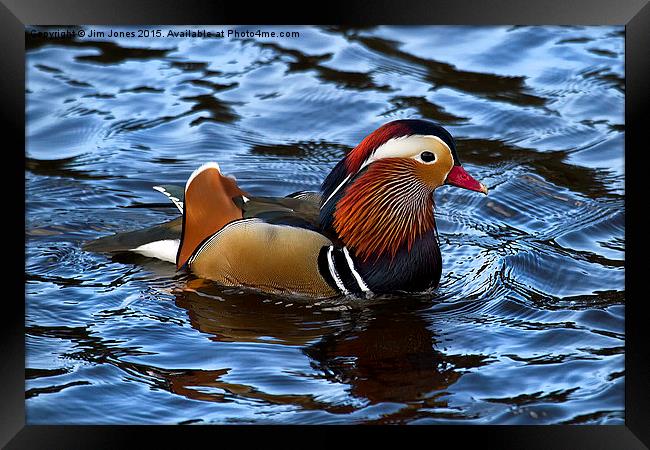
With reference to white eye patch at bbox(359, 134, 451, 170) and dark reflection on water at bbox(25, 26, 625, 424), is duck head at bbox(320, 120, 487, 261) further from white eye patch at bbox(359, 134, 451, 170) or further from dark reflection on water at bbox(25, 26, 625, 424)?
dark reflection on water at bbox(25, 26, 625, 424)

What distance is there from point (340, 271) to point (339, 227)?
0.24 metres

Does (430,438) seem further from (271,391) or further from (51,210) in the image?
(51,210)

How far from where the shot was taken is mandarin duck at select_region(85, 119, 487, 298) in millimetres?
5430

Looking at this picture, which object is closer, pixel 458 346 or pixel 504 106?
pixel 458 346

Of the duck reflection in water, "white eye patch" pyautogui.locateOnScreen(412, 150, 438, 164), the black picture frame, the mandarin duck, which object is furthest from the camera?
"white eye patch" pyautogui.locateOnScreen(412, 150, 438, 164)

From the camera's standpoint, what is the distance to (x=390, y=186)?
18.9 ft

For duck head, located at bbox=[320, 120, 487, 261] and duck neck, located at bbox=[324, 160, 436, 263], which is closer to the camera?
duck head, located at bbox=[320, 120, 487, 261]

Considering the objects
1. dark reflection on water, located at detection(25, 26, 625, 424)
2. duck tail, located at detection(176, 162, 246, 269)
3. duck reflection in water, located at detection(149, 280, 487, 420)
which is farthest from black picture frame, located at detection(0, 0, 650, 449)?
duck tail, located at detection(176, 162, 246, 269)
